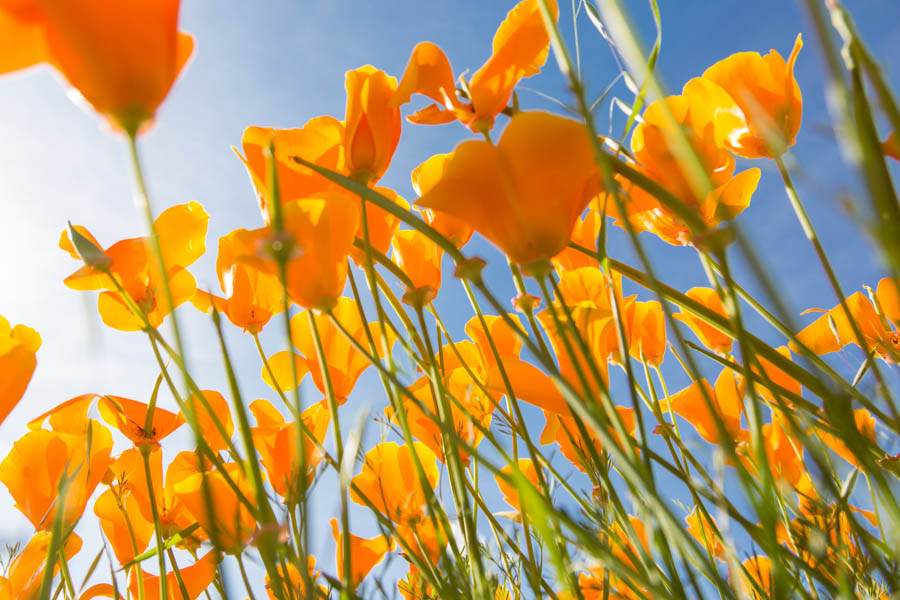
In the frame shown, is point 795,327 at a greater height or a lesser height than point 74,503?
lesser

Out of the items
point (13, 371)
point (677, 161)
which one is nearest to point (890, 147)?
point (677, 161)

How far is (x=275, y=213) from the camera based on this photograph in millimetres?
306

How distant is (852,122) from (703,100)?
1.59ft

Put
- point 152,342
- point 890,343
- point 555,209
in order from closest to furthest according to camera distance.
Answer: point 555,209, point 152,342, point 890,343

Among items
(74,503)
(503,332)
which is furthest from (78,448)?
(503,332)

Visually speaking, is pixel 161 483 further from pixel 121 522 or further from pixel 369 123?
pixel 369 123

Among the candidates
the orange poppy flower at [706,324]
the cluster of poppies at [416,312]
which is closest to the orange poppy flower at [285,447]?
the cluster of poppies at [416,312]

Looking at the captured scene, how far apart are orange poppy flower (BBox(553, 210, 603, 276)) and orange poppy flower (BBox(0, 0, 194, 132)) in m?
0.47

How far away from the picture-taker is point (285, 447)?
30.0 inches

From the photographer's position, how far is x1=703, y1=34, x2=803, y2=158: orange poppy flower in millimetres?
701

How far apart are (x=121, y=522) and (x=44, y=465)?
146mm

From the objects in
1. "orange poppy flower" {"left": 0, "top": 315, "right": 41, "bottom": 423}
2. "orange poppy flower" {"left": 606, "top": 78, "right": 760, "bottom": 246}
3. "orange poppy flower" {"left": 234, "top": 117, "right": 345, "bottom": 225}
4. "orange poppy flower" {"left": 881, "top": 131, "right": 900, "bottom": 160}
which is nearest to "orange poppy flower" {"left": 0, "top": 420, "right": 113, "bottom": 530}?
"orange poppy flower" {"left": 0, "top": 315, "right": 41, "bottom": 423}

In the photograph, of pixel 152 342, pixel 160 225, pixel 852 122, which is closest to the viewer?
pixel 852 122

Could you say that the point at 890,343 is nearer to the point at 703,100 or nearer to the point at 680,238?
the point at 680,238
